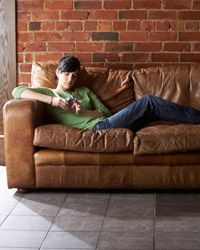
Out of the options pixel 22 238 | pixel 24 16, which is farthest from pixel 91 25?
pixel 22 238

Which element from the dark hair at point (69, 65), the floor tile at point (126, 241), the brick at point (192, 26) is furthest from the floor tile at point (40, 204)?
the brick at point (192, 26)

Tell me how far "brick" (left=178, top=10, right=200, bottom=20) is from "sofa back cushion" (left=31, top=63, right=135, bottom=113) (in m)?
0.70

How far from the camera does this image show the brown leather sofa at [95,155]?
320 cm

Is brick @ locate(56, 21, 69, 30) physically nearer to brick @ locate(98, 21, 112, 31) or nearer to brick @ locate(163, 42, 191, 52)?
brick @ locate(98, 21, 112, 31)

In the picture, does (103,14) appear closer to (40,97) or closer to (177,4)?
(177,4)

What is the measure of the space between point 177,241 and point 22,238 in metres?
0.82

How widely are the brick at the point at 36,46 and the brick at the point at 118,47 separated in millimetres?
555

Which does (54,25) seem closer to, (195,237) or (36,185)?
(36,185)

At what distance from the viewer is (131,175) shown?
326 cm

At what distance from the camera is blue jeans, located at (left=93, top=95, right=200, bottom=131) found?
11.4 feet

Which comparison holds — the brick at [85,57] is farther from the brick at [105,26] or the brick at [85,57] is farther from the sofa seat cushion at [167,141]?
the sofa seat cushion at [167,141]

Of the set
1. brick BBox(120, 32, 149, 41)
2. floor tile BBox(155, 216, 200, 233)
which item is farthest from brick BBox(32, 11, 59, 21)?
floor tile BBox(155, 216, 200, 233)

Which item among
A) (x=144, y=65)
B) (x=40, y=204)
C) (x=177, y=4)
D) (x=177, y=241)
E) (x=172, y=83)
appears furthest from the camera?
(x=144, y=65)

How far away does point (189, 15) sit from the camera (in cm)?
411
